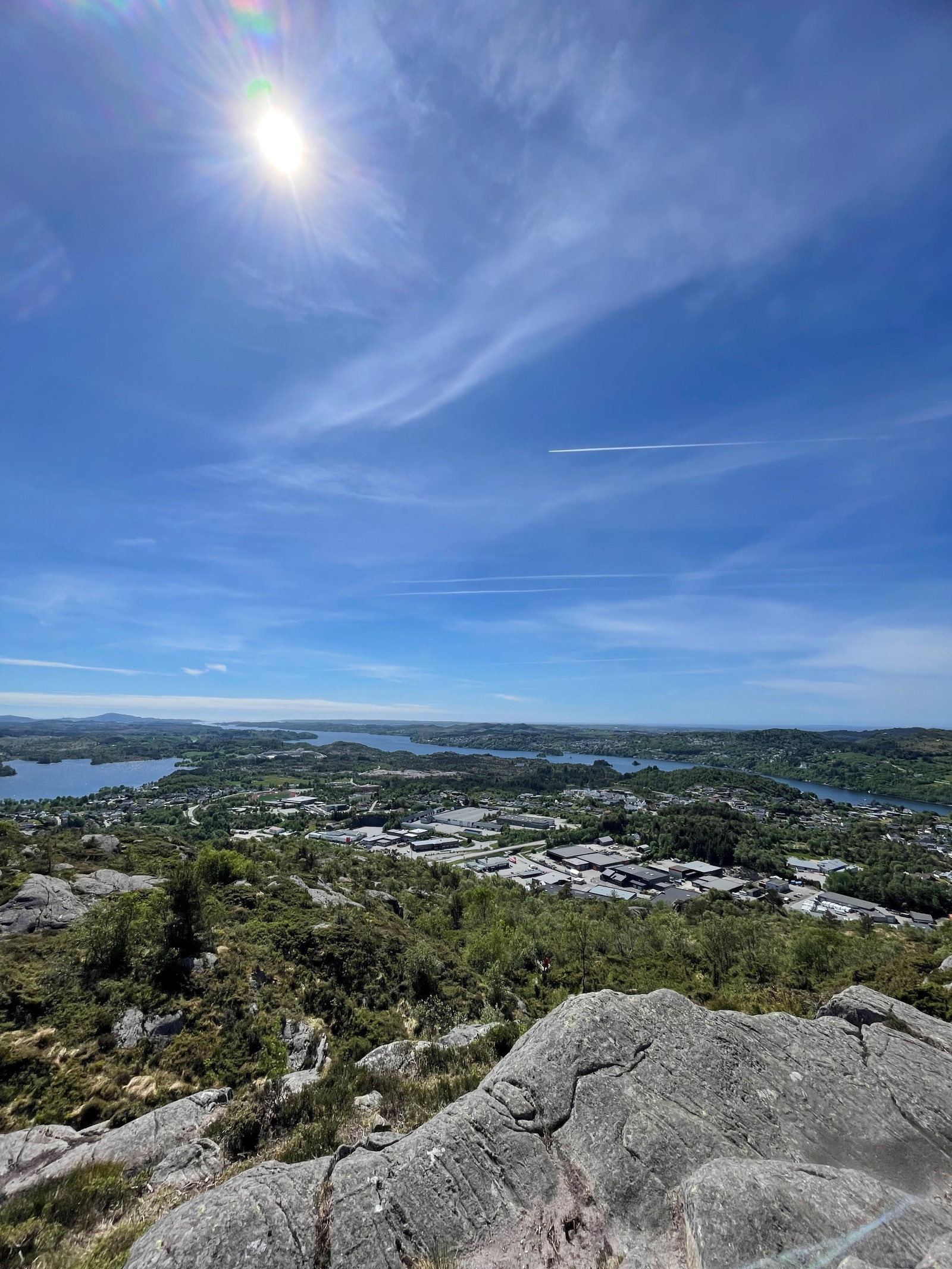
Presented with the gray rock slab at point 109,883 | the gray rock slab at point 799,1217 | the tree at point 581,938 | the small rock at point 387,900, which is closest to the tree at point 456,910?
the small rock at point 387,900

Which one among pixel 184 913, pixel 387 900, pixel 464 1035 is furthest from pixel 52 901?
pixel 387 900

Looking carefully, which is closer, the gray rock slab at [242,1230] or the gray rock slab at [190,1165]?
the gray rock slab at [242,1230]

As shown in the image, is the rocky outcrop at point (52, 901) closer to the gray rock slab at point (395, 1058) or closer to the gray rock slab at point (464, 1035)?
the gray rock slab at point (395, 1058)

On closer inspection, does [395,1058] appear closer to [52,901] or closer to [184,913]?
[184,913]

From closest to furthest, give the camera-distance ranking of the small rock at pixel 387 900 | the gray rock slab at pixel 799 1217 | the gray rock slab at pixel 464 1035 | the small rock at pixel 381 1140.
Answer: the gray rock slab at pixel 799 1217, the small rock at pixel 381 1140, the gray rock slab at pixel 464 1035, the small rock at pixel 387 900

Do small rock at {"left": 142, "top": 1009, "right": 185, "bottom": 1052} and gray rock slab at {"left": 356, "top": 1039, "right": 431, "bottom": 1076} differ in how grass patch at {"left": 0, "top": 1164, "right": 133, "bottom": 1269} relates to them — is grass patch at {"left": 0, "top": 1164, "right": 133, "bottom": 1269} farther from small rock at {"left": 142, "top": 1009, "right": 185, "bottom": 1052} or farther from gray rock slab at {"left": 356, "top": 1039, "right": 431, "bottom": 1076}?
small rock at {"left": 142, "top": 1009, "right": 185, "bottom": 1052}

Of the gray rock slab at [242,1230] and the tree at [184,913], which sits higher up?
the gray rock slab at [242,1230]

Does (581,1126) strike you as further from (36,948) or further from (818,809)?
(818,809)
